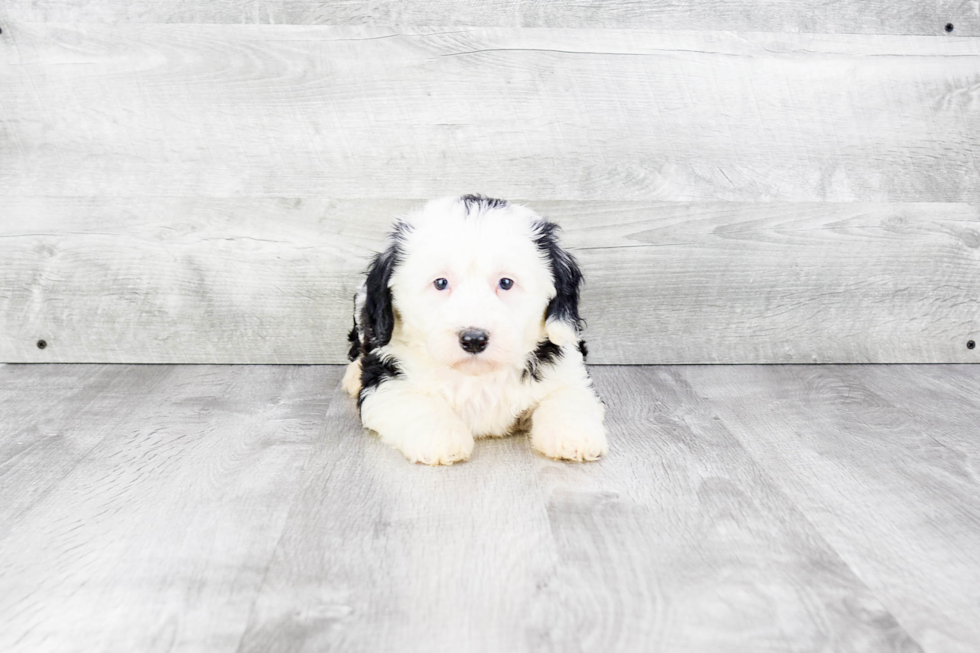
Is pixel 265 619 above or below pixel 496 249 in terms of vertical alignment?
below

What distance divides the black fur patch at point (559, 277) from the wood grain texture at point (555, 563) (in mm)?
314

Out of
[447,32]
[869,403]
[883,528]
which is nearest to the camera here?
[883,528]

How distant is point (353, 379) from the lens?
2297mm

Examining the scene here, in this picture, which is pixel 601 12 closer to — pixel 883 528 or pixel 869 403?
pixel 869 403

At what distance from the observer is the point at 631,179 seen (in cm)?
256

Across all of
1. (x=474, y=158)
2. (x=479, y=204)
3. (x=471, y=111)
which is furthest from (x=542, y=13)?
(x=479, y=204)

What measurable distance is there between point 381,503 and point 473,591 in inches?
14.4

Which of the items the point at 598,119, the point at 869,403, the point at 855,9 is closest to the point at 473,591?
the point at 869,403

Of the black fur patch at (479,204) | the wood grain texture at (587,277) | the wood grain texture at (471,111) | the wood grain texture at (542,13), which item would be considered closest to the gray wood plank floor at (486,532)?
the wood grain texture at (587,277)

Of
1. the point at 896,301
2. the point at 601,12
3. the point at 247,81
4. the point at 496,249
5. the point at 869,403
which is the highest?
the point at 601,12

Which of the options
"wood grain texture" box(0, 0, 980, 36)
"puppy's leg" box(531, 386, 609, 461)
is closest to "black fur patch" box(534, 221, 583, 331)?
"puppy's leg" box(531, 386, 609, 461)

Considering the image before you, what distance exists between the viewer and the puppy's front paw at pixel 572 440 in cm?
176

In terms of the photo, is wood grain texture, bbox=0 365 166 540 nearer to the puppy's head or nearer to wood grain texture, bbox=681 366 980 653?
the puppy's head

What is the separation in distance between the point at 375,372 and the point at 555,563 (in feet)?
2.45
